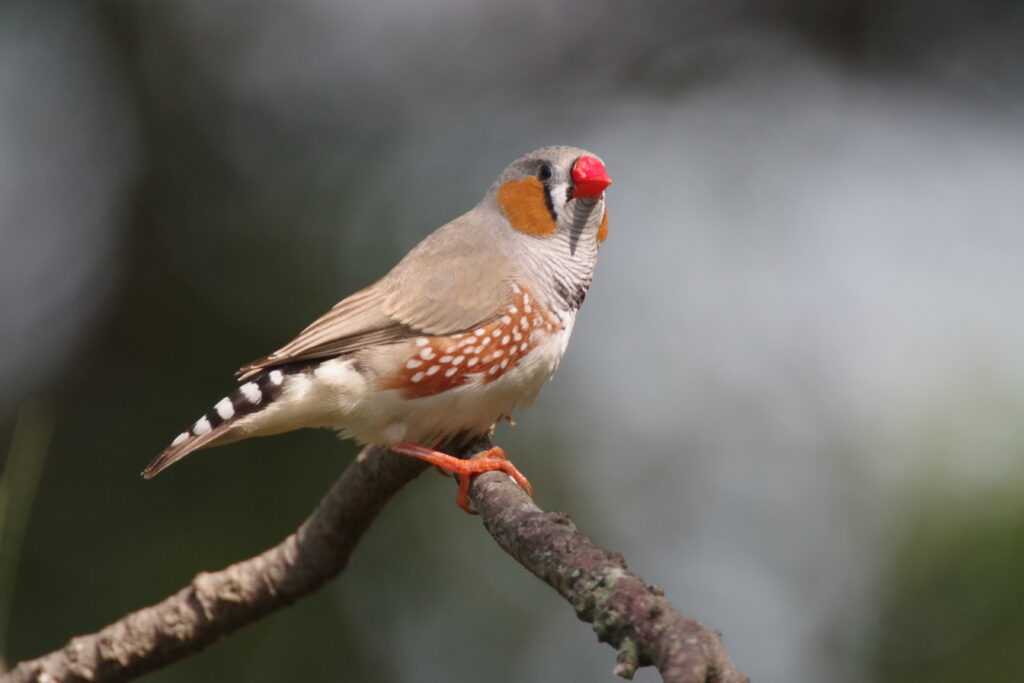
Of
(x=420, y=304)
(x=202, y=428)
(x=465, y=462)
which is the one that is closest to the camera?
(x=202, y=428)

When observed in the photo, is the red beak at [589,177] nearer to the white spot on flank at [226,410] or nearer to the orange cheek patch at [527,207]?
the orange cheek patch at [527,207]

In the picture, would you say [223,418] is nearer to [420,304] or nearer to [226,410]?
[226,410]

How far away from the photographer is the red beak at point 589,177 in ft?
9.93

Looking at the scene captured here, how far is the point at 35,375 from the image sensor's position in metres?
4.18

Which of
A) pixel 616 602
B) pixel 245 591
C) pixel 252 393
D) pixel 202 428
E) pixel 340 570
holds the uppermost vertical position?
pixel 252 393

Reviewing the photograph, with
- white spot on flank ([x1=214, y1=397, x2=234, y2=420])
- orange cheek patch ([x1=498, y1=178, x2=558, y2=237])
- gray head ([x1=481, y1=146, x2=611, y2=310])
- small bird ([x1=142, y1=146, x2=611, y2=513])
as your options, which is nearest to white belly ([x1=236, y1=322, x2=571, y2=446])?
small bird ([x1=142, y1=146, x2=611, y2=513])

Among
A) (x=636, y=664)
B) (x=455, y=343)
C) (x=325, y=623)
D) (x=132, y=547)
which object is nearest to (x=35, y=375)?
(x=132, y=547)

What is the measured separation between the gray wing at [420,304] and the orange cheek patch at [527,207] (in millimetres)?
121

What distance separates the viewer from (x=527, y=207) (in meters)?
3.20

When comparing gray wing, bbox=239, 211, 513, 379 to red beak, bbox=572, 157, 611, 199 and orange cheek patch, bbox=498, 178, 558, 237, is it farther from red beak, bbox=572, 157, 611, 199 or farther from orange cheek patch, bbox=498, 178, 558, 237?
red beak, bbox=572, 157, 611, 199

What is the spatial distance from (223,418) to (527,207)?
1168 mm

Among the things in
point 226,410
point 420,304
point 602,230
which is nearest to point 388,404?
point 420,304

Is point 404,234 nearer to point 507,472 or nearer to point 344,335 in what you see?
point 344,335

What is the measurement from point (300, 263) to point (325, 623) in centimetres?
154
